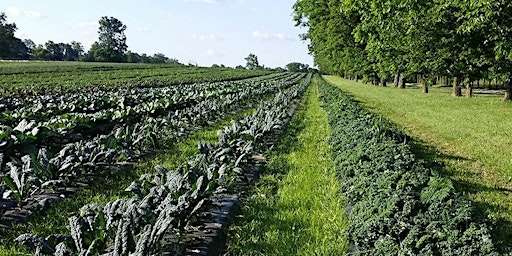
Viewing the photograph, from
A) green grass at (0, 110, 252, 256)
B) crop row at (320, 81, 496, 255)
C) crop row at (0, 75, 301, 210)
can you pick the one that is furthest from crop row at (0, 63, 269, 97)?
crop row at (320, 81, 496, 255)

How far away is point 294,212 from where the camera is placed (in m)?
4.82

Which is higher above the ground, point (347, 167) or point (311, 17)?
point (311, 17)

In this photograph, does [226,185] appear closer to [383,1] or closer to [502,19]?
[383,1]

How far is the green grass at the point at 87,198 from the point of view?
164 inches

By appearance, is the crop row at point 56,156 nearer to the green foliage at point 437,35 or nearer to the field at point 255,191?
the field at point 255,191

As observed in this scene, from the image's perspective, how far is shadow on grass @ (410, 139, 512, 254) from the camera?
13.4 ft

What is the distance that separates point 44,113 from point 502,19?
1208cm

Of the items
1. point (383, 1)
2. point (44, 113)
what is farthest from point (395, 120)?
point (44, 113)

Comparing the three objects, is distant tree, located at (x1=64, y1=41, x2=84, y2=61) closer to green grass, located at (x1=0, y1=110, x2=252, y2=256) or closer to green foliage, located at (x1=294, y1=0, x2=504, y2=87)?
green foliage, located at (x1=294, y1=0, x2=504, y2=87)

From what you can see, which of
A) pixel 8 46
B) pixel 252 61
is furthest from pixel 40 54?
pixel 252 61

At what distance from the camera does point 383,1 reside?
1223 centimetres

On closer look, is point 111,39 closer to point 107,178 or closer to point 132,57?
point 132,57

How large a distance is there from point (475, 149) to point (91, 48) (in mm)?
105361

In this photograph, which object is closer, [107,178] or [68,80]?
[107,178]
